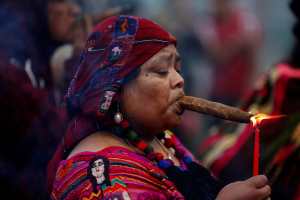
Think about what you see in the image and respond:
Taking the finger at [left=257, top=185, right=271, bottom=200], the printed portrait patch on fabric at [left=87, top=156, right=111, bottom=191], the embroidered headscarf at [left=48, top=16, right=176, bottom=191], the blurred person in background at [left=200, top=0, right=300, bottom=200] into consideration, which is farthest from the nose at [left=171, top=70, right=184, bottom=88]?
the blurred person in background at [left=200, top=0, right=300, bottom=200]

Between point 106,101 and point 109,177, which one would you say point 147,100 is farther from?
point 109,177

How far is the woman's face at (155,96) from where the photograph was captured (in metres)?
2.82

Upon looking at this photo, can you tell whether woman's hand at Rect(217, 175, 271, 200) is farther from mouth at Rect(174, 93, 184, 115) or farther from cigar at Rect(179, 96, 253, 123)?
mouth at Rect(174, 93, 184, 115)

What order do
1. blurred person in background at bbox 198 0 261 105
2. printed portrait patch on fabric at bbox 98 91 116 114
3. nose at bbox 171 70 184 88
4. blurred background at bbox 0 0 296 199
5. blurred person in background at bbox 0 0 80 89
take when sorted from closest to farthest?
printed portrait patch on fabric at bbox 98 91 116 114 → nose at bbox 171 70 184 88 → blurred background at bbox 0 0 296 199 → blurred person in background at bbox 0 0 80 89 → blurred person in background at bbox 198 0 261 105

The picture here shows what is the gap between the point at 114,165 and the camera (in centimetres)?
269

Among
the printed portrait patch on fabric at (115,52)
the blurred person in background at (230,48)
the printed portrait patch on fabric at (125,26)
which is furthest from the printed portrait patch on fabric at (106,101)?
the blurred person in background at (230,48)

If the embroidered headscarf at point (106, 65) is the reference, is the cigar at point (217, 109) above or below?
below

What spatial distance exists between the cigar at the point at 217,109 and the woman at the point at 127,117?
4 cm

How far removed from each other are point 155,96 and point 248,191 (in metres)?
0.54

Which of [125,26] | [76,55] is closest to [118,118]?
[125,26]

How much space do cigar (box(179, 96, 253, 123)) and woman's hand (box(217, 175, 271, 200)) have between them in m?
0.26

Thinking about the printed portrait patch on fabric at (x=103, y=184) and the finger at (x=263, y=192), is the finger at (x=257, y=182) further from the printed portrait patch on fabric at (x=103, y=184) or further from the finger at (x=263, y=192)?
the printed portrait patch on fabric at (x=103, y=184)

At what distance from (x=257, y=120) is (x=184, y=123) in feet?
10.7

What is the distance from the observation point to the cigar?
2.79 m
